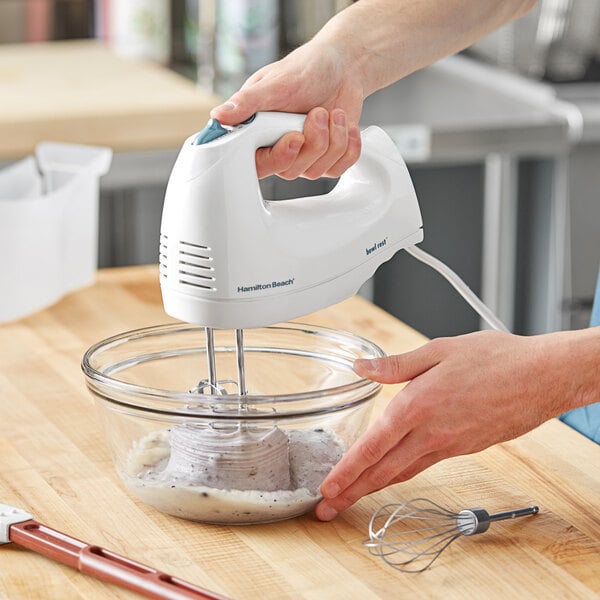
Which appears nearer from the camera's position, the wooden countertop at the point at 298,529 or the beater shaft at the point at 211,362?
the wooden countertop at the point at 298,529

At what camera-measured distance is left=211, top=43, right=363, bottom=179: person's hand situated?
1.09 m

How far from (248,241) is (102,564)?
10.9 inches

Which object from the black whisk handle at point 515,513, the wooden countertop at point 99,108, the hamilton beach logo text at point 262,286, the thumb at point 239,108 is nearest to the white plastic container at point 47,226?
the wooden countertop at point 99,108

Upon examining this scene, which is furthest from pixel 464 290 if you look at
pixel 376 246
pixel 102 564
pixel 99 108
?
pixel 99 108

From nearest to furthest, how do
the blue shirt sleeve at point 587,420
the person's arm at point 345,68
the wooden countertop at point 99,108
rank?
the person's arm at point 345,68 → the blue shirt sleeve at point 587,420 → the wooden countertop at point 99,108

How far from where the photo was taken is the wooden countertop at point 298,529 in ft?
3.14

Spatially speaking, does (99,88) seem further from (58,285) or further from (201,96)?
(58,285)

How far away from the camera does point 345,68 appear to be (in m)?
1.36

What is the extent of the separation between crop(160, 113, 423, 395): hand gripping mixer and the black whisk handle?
0.23 m

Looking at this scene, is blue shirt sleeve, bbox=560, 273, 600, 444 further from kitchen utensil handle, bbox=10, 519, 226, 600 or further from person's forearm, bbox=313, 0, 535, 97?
kitchen utensil handle, bbox=10, 519, 226, 600

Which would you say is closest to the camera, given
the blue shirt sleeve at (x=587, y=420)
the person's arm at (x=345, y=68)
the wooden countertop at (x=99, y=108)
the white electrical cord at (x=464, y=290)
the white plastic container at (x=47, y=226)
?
the person's arm at (x=345, y=68)

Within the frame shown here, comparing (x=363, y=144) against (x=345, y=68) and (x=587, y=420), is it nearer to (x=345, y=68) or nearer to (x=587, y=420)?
(x=345, y=68)

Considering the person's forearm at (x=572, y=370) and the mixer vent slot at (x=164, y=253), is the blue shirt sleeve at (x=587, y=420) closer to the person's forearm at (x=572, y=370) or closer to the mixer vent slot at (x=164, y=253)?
the person's forearm at (x=572, y=370)

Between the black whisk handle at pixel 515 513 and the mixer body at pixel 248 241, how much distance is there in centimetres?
23
